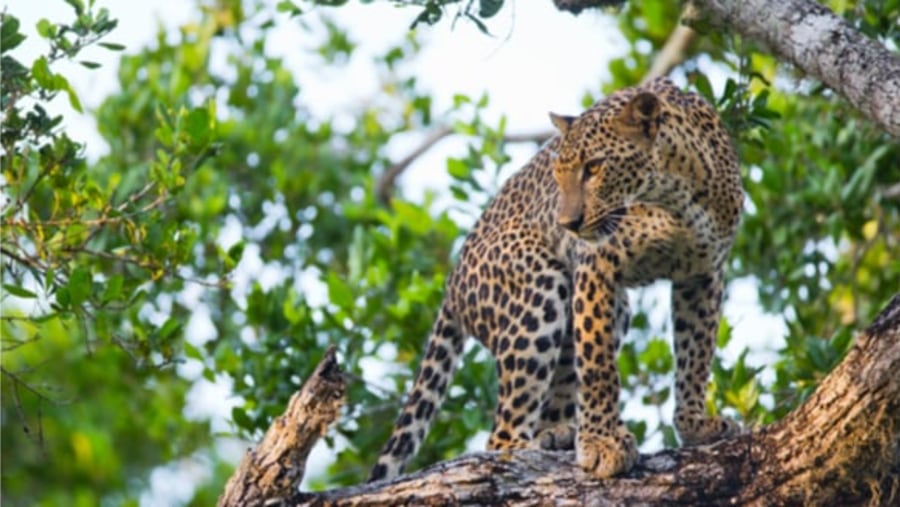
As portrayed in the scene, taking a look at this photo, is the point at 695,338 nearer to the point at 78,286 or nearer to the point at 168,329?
the point at 168,329

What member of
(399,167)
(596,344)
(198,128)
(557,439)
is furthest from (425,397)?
(399,167)

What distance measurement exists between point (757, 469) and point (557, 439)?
6.38ft

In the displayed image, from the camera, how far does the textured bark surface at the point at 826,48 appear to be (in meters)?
8.73

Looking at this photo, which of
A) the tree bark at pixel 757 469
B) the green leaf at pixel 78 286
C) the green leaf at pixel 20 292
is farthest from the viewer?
the green leaf at pixel 78 286

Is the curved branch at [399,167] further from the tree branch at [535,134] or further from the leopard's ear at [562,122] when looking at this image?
the leopard's ear at [562,122]

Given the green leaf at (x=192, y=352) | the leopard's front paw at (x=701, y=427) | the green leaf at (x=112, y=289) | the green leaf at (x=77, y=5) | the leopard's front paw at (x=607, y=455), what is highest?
the green leaf at (x=192, y=352)

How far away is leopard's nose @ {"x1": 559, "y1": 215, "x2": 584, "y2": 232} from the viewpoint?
10117 millimetres

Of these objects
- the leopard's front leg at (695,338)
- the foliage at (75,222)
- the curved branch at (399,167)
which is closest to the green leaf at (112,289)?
the foliage at (75,222)

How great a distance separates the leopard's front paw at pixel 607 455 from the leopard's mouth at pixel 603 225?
116cm

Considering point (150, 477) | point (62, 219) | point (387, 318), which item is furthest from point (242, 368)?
point (150, 477)

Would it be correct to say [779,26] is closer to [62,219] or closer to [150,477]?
[62,219]

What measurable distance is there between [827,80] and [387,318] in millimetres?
4882

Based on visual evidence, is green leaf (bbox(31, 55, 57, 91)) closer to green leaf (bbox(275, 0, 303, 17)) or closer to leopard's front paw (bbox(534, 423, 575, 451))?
green leaf (bbox(275, 0, 303, 17))

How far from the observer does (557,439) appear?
10.5 meters
